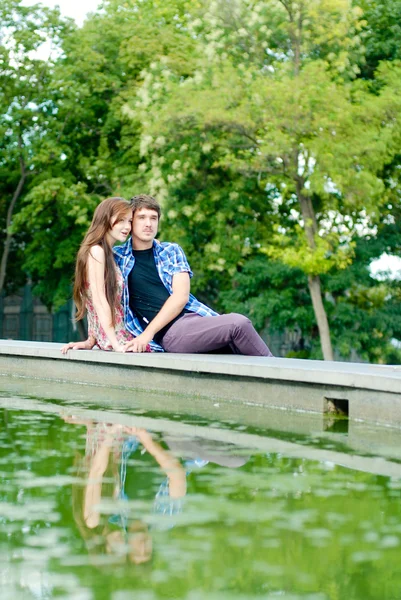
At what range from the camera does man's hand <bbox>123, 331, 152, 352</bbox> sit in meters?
8.97

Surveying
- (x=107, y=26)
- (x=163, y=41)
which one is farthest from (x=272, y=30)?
(x=107, y=26)

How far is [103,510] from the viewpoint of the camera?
13.4ft

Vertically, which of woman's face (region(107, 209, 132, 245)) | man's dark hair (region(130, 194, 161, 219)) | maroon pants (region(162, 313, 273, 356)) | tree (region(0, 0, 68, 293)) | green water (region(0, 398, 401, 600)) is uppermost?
tree (region(0, 0, 68, 293))

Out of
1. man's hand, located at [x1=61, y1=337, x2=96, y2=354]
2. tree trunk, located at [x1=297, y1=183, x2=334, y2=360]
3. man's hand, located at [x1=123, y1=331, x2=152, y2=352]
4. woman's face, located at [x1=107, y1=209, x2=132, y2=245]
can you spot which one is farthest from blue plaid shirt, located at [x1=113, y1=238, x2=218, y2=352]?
tree trunk, located at [x1=297, y1=183, x2=334, y2=360]

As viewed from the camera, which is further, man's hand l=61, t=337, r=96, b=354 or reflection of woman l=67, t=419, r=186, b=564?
man's hand l=61, t=337, r=96, b=354

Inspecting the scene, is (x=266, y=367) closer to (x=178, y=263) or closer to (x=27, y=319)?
(x=178, y=263)

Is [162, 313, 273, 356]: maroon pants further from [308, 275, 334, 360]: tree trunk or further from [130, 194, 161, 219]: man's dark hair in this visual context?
[308, 275, 334, 360]: tree trunk

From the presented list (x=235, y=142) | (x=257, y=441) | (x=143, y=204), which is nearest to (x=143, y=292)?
(x=143, y=204)

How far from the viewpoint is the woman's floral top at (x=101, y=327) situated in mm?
9273

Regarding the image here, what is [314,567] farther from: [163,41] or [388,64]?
[163,41]

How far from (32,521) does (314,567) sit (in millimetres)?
1145

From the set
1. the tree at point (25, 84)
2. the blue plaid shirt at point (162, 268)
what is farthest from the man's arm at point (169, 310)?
the tree at point (25, 84)

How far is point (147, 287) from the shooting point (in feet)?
30.5

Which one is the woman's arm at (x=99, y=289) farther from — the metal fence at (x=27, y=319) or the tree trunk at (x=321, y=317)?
the metal fence at (x=27, y=319)
